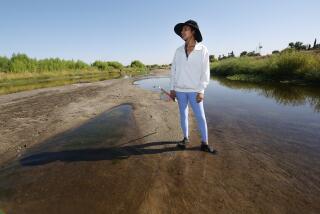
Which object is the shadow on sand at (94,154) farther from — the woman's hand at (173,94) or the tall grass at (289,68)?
the tall grass at (289,68)

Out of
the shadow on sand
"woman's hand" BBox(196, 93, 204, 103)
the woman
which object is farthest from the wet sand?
"woman's hand" BBox(196, 93, 204, 103)

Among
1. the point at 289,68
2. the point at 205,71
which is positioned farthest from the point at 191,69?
the point at 289,68

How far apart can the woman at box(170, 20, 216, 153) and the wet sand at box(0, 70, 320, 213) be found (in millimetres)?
809

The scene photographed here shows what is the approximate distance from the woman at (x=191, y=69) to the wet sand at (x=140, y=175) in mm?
809

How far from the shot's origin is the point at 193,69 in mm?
4012

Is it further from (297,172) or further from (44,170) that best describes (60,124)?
(297,172)

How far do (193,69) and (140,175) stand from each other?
76.1 inches

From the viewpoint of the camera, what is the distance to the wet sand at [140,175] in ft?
8.68

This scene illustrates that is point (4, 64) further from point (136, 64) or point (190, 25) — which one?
point (136, 64)

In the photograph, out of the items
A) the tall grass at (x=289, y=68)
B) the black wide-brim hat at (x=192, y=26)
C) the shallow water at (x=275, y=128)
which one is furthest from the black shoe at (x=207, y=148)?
the tall grass at (x=289, y=68)

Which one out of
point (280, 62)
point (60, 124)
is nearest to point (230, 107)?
point (60, 124)

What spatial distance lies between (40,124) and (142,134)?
3184 millimetres

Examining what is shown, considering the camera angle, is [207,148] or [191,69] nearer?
[191,69]

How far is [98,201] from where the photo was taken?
2.75 metres
